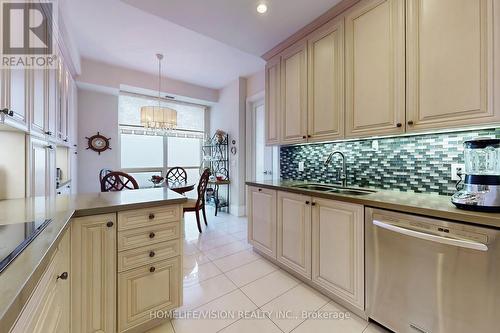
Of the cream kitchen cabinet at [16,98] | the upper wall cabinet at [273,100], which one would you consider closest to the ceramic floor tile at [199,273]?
the upper wall cabinet at [273,100]

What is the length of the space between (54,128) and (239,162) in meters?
2.81

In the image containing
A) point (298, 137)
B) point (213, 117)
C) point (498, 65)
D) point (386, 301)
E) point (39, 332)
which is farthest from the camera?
point (213, 117)

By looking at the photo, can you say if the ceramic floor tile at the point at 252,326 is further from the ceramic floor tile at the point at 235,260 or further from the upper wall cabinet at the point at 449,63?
the upper wall cabinet at the point at 449,63

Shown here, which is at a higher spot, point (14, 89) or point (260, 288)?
point (14, 89)

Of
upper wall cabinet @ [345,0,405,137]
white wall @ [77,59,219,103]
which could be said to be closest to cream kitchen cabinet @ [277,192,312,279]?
upper wall cabinet @ [345,0,405,137]

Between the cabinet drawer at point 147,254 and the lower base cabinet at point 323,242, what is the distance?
111 cm

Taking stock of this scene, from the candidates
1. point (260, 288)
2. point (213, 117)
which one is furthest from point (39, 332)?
point (213, 117)

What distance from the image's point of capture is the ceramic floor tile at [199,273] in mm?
2148

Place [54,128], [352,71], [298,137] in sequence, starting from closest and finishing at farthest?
1. [352,71]
2. [54,128]
3. [298,137]

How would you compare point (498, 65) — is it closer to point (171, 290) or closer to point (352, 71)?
point (352, 71)

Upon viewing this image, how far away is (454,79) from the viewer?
54.2 inches

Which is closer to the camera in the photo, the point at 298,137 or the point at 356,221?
the point at 356,221

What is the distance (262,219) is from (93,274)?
65.7 inches

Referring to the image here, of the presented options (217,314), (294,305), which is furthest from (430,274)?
(217,314)
